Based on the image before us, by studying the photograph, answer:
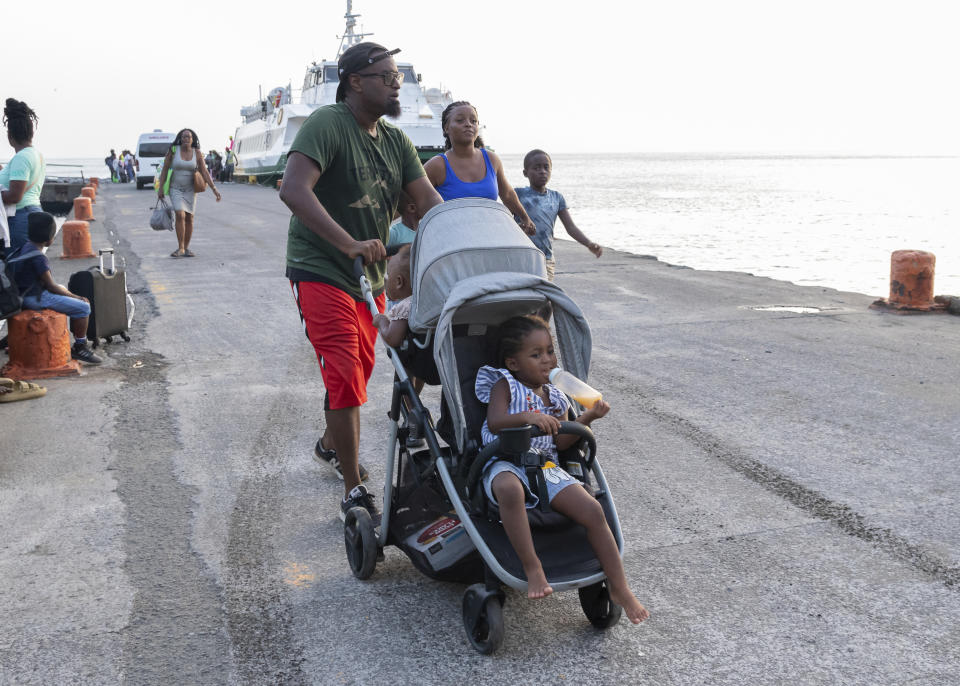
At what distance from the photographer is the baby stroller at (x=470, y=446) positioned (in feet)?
10.8

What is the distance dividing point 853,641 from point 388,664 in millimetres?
1605

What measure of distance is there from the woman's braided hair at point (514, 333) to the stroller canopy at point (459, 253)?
0.19m

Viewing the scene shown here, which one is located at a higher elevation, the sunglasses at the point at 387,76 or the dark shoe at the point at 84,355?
the sunglasses at the point at 387,76

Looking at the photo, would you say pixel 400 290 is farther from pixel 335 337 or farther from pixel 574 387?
pixel 574 387

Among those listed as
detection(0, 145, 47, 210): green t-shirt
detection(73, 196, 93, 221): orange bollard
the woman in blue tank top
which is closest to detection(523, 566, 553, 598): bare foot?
the woman in blue tank top

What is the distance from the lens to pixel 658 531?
170 inches

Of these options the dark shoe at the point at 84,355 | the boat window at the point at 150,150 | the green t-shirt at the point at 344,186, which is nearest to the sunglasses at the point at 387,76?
the green t-shirt at the point at 344,186

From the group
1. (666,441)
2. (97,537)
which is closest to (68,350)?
(97,537)

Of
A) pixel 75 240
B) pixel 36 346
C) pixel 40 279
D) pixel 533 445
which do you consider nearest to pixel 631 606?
pixel 533 445

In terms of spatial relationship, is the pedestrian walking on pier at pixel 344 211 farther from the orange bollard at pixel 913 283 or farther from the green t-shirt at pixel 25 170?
the orange bollard at pixel 913 283

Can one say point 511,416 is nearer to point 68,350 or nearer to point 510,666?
point 510,666

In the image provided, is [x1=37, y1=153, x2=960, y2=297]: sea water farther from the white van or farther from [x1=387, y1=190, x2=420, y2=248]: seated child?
the white van

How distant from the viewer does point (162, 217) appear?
1349cm

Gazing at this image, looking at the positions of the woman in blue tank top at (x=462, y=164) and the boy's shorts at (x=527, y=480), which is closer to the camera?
the boy's shorts at (x=527, y=480)
